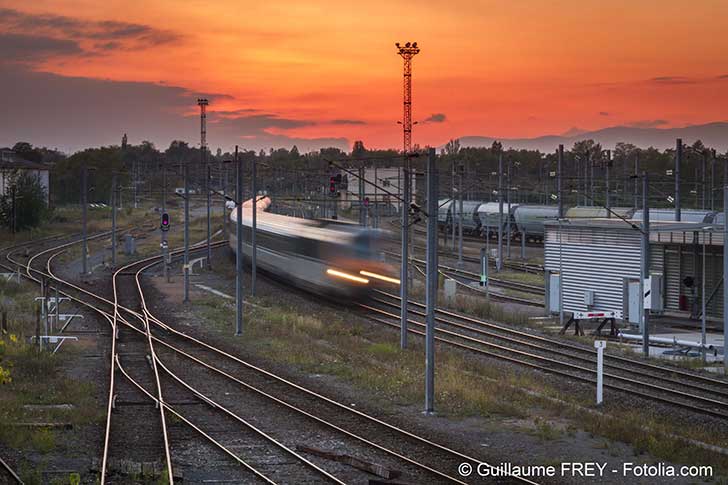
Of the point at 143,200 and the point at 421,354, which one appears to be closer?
the point at 421,354

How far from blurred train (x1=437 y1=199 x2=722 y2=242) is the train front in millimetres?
16051

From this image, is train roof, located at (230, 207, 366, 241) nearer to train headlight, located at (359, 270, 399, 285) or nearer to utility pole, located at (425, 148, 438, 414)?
train headlight, located at (359, 270, 399, 285)

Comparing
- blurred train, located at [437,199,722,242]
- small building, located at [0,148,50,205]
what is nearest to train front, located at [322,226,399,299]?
blurred train, located at [437,199,722,242]

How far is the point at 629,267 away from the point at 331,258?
38.6ft

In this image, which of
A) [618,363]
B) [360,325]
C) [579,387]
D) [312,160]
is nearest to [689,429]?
[579,387]

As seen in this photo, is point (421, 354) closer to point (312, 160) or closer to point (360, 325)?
point (360, 325)

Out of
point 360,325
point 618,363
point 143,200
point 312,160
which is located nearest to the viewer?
point 618,363

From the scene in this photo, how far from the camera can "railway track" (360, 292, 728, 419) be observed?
76.1 feet

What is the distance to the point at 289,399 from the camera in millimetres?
22000

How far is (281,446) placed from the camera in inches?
677

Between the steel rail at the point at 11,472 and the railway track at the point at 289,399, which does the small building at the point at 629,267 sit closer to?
the railway track at the point at 289,399

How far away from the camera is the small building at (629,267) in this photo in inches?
1391

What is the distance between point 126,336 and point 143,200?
141 m

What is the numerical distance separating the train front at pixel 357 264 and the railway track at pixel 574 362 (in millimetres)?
1380
